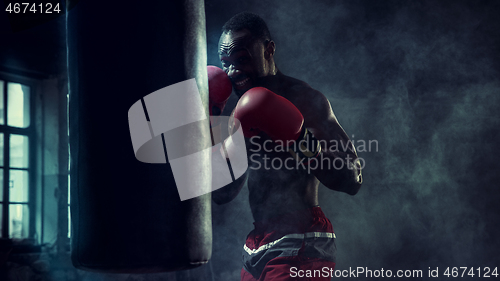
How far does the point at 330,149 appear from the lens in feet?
5.71

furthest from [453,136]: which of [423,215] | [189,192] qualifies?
[189,192]

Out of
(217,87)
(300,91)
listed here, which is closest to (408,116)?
(300,91)

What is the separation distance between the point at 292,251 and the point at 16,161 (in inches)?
93.8

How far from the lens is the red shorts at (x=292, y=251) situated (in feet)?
5.53

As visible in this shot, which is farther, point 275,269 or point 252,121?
point 275,269

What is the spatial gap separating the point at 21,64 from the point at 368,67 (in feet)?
8.78

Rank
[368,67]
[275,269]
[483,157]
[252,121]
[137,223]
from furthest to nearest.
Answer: [368,67] → [483,157] → [275,269] → [252,121] → [137,223]

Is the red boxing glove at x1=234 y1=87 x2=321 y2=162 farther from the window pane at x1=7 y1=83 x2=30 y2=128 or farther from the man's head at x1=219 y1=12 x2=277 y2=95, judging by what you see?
the window pane at x1=7 y1=83 x2=30 y2=128

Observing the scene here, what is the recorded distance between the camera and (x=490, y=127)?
3041 millimetres

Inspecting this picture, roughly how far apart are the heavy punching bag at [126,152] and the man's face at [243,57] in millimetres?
673

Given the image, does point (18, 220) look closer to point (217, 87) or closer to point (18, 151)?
point (18, 151)

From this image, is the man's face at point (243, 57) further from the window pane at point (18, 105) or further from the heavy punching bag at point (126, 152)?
the window pane at point (18, 105)

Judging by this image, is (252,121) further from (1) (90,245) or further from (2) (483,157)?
(2) (483,157)

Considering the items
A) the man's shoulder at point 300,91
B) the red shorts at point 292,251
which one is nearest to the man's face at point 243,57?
the man's shoulder at point 300,91
